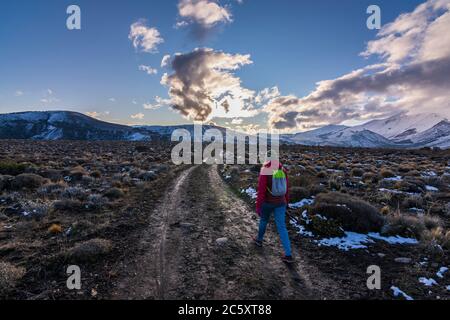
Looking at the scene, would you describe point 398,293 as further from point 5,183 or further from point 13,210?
point 5,183

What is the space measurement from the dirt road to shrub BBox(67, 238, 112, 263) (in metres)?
0.99

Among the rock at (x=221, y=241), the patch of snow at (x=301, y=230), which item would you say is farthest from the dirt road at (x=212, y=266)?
the patch of snow at (x=301, y=230)

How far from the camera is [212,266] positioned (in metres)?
6.32

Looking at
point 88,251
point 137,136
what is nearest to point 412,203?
point 88,251

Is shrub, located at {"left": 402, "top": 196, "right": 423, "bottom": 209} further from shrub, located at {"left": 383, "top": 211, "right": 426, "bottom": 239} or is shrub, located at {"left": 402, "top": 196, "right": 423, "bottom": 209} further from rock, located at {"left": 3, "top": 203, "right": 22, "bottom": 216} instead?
rock, located at {"left": 3, "top": 203, "right": 22, "bottom": 216}

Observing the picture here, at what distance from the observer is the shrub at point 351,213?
8953 mm

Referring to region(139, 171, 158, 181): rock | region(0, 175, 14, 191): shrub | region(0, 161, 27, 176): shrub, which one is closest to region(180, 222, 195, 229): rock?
region(0, 175, 14, 191): shrub

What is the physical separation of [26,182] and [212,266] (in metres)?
13.0

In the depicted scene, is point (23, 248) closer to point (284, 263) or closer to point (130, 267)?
point (130, 267)
